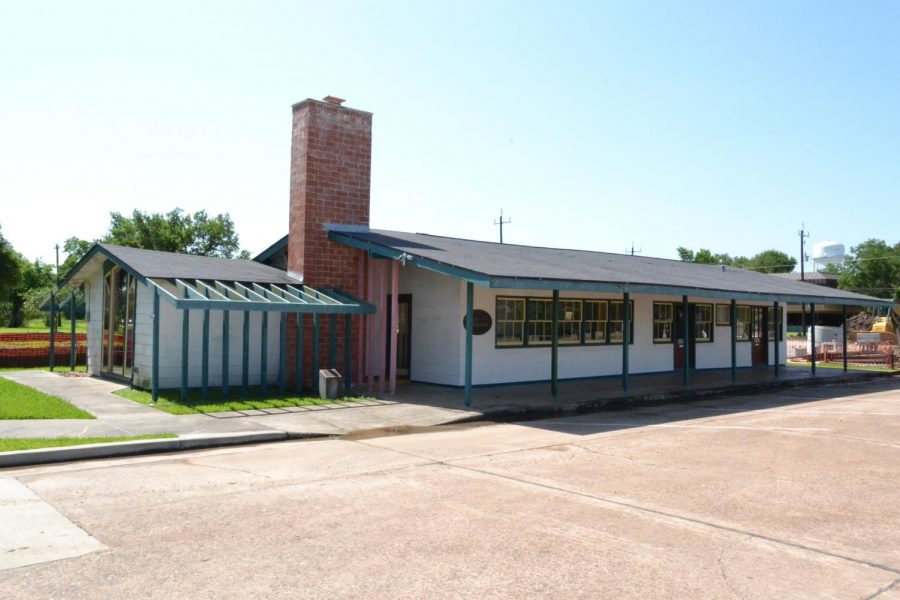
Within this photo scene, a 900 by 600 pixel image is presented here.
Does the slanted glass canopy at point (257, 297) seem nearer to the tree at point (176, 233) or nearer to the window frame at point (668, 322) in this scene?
the window frame at point (668, 322)

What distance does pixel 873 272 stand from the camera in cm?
8656

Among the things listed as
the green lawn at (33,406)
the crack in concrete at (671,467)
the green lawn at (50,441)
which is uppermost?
the green lawn at (33,406)

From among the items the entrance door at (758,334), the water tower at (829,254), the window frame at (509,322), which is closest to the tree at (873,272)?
the water tower at (829,254)

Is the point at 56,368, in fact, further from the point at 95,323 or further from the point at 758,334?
the point at 758,334

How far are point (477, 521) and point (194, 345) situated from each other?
1067 centimetres

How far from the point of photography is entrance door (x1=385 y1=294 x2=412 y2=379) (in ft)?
57.0

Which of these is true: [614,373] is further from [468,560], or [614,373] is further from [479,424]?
[468,560]

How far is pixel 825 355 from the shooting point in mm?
28734

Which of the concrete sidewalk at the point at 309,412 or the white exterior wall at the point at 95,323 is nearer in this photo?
the concrete sidewalk at the point at 309,412

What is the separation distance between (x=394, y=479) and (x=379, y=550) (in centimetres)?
244

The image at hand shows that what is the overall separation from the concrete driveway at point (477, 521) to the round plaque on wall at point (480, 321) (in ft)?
18.8

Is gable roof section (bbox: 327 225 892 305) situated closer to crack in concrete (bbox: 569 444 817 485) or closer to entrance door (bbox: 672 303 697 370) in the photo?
entrance door (bbox: 672 303 697 370)

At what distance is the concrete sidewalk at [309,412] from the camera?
9.80 metres

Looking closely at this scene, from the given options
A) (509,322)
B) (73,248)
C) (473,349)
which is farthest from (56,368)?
(73,248)
